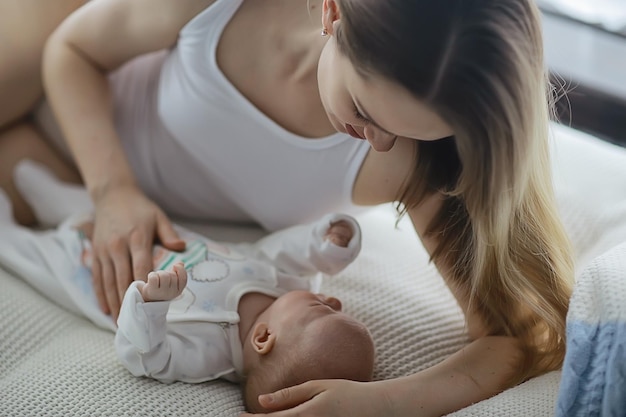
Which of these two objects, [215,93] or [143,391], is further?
[215,93]

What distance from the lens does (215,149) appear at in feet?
4.48

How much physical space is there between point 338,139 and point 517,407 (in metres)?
0.46

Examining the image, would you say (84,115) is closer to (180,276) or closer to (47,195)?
(47,195)

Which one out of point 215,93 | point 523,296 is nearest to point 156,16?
point 215,93

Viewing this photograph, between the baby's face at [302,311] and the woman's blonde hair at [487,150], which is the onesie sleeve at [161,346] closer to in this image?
the baby's face at [302,311]

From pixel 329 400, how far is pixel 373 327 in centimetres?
23

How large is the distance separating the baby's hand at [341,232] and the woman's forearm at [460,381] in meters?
0.23

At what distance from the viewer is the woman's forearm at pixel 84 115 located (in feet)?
4.58

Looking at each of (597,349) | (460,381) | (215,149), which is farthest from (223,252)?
(597,349)

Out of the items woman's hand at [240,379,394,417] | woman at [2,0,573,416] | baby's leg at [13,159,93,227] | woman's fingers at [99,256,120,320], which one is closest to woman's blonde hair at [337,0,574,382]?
woman at [2,0,573,416]

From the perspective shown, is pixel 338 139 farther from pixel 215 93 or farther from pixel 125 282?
pixel 125 282

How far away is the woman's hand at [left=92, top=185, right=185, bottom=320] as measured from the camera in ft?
4.17

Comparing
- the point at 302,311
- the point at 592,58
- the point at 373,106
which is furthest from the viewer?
the point at 592,58

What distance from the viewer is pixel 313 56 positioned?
1.26 metres
